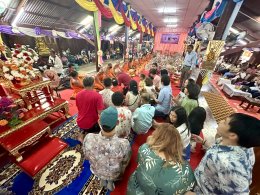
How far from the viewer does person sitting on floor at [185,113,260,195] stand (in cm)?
99

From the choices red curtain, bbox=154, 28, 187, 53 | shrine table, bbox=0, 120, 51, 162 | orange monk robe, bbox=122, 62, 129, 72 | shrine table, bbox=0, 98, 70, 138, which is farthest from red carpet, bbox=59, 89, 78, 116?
red curtain, bbox=154, 28, 187, 53

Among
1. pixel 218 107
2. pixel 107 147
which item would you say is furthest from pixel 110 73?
pixel 107 147

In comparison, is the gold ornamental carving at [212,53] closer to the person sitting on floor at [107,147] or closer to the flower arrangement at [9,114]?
the person sitting on floor at [107,147]

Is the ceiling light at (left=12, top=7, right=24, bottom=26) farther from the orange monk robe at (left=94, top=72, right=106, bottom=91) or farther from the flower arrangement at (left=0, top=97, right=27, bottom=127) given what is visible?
the flower arrangement at (left=0, top=97, right=27, bottom=127)

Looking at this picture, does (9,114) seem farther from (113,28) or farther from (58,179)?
(113,28)

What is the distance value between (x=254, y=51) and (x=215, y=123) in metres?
12.3

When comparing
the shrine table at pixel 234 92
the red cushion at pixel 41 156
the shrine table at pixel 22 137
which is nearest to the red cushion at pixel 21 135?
the shrine table at pixel 22 137

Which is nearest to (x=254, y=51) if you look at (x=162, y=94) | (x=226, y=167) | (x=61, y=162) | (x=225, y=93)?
(x=225, y=93)

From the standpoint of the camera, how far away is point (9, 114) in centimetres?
230

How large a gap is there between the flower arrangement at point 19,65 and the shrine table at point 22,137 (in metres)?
0.94

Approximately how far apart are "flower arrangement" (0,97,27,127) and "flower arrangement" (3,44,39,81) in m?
0.49

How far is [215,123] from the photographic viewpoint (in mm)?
3662

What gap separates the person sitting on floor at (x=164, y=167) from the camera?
45.1 inches

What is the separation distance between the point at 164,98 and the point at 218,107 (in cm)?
255
